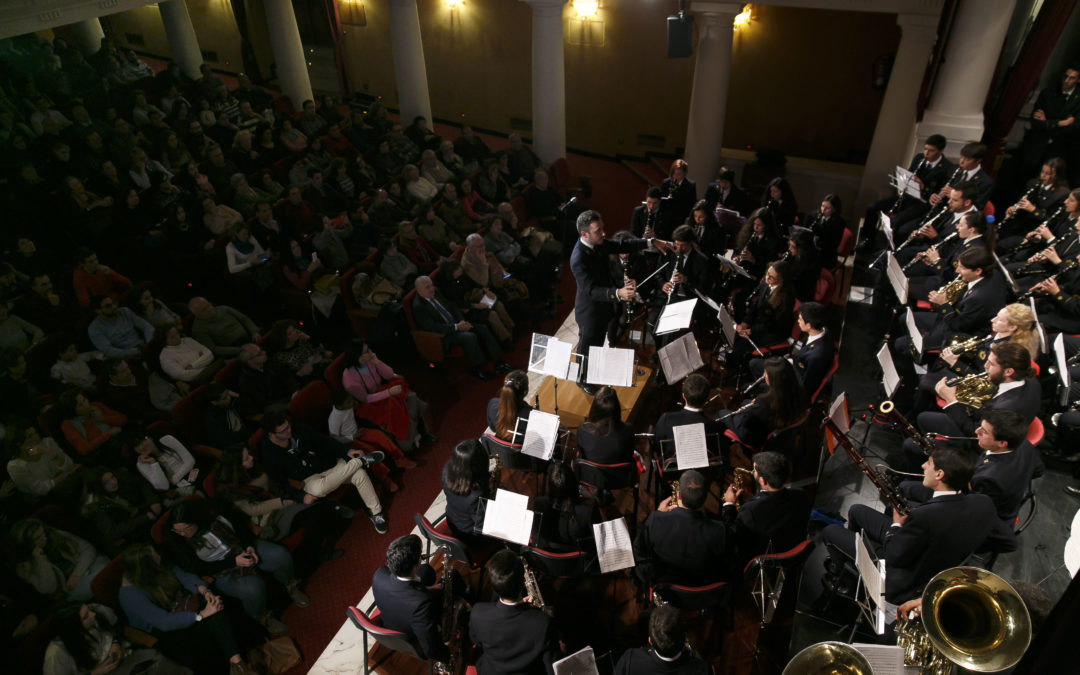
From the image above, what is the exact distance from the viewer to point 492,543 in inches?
159

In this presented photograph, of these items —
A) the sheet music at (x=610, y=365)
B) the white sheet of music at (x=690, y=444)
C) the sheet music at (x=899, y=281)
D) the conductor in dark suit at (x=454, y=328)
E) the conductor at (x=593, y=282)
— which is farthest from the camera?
the conductor in dark suit at (x=454, y=328)

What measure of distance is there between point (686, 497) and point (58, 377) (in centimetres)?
478

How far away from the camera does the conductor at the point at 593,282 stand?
Result: 5145mm

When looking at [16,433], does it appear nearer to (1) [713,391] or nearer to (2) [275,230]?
(2) [275,230]

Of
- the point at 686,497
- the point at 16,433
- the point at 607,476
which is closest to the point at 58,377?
the point at 16,433

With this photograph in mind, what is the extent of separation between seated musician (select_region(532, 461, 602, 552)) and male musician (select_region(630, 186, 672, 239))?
12.4 ft

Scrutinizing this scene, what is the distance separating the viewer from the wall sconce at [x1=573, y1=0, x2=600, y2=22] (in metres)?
11.0

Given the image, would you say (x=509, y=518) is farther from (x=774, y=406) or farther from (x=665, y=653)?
(x=774, y=406)

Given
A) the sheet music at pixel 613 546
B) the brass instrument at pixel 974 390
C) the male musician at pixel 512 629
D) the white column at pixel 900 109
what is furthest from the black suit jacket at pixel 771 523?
the white column at pixel 900 109

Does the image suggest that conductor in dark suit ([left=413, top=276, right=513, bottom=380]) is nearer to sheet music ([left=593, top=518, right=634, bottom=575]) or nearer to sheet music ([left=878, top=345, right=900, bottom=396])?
sheet music ([left=593, top=518, right=634, bottom=575])

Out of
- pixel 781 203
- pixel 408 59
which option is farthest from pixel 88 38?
pixel 781 203

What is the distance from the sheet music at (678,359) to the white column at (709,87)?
549 centimetres

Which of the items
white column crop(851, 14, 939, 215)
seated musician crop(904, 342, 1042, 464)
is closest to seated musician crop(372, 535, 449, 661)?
seated musician crop(904, 342, 1042, 464)

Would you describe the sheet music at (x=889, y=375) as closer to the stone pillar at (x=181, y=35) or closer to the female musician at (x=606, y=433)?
the female musician at (x=606, y=433)
